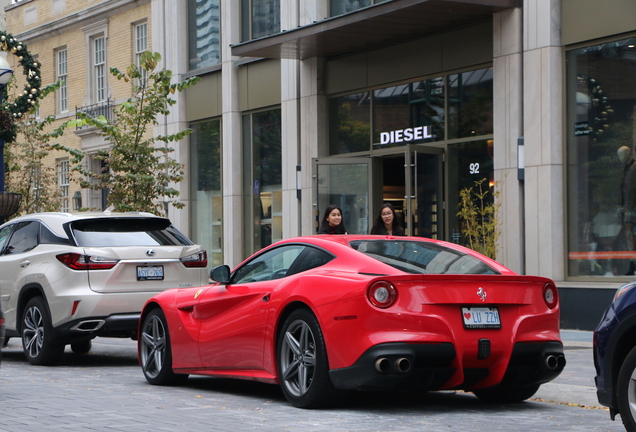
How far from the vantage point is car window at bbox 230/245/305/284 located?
820cm

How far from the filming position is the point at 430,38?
666 inches

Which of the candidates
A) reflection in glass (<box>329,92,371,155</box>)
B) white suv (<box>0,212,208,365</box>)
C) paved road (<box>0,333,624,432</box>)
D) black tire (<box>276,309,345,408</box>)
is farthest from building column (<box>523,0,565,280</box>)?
black tire (<box>276,309,345,408</box>)

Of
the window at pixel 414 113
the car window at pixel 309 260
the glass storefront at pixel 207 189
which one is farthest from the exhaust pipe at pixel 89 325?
the glass storefront at pixel 207 189

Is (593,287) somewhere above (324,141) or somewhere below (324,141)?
below

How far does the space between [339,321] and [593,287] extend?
7.79 m

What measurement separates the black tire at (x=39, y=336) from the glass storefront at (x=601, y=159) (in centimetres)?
756

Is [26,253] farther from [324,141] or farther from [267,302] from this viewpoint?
[324,141]

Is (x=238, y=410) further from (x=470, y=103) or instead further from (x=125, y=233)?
(x=470, y=103)

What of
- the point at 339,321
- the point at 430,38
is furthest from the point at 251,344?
the point at 430,38

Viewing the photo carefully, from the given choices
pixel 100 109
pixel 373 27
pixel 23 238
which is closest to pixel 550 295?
pixel 23 238

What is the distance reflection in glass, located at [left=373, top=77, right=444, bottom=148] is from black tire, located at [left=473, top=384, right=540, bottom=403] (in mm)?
9037

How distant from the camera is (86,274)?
10.9 m

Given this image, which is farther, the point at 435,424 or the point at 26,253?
the point at 26,253

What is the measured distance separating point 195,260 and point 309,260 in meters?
3.85
